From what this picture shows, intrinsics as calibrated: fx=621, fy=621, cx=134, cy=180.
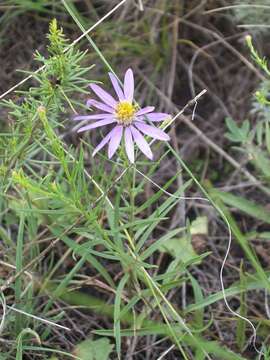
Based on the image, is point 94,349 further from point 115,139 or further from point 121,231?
point 115,139

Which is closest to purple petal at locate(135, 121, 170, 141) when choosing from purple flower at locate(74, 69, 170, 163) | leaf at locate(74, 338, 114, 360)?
purple flower at locate(74, 69, 170, 163)

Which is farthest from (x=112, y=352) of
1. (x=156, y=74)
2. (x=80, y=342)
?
(x=156, y=74)

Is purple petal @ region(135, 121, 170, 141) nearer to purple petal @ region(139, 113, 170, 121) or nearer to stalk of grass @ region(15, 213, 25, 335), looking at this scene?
purple petal @ region(139, 113, 170, 121)

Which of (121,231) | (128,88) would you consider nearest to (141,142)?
(128,88)

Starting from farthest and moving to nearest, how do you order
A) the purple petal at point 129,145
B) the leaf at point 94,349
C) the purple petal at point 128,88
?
1. the leaf at point 94,349
2. the purple petal at point 128,88
3. the purple petal at point 129,145

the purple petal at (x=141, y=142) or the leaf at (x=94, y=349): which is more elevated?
the purple petal at (x=141, y=142)

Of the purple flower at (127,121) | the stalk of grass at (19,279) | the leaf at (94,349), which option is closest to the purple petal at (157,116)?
the purple flower at (127,121)

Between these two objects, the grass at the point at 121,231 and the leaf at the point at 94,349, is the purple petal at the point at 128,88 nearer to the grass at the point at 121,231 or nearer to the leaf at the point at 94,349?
the grass at the point at 121,231

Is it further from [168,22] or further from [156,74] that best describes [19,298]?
[168,22]
